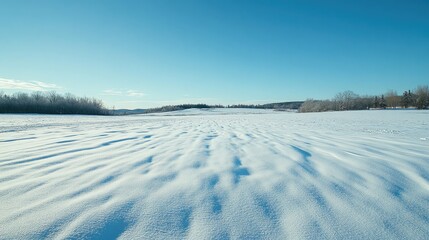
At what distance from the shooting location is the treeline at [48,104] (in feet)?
165

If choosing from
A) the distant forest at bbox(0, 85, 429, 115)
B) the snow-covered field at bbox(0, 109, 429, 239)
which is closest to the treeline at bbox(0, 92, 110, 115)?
the distant forest at bbox(0, 85, 429, 115)

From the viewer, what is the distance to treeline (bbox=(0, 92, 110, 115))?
165ft

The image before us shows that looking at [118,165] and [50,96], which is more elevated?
[50,96]

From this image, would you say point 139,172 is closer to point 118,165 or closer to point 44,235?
point 118,165

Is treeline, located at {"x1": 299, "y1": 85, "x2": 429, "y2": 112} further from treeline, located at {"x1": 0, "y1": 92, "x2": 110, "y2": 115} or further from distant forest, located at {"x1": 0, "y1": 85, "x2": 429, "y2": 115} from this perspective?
treeline, located at {"x1": 0, "y1": 92, "x2": 110, "y2": 115}

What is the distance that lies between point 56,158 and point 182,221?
3082 millimetres

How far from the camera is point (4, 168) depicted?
2801 mm

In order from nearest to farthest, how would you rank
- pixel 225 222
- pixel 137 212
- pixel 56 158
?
1. pixel 225 222
2. pixel 137 212
3. pixel 56 158

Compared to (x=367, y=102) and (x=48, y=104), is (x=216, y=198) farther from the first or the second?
(x=367, y=102)

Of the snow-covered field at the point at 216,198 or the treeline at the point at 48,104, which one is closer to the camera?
the snow-covered field at the point at 216,198

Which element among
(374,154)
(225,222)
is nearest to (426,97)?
(374,154)

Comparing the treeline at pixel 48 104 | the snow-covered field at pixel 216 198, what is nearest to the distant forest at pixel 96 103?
the treeline at pixel 48 104

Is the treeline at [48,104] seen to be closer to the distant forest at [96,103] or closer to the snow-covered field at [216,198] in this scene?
the distant forest at [96,103]

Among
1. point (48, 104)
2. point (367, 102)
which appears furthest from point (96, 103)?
point (367, 102)
